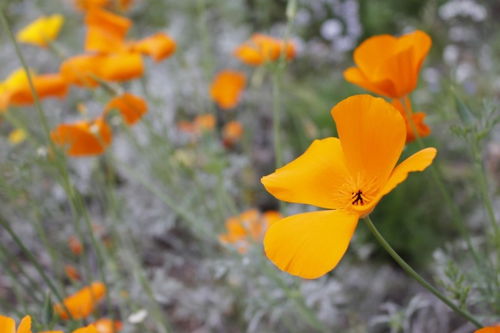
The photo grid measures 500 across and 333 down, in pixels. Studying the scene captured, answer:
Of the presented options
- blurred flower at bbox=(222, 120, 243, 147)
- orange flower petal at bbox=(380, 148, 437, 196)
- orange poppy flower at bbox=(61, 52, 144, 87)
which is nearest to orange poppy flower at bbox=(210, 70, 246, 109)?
blurred flower at bbox=(222, 120, 243, 147)

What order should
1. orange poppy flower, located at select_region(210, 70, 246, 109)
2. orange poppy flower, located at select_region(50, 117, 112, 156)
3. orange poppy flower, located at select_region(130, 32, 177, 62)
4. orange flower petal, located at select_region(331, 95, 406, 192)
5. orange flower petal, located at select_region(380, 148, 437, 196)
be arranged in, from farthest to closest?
orange poppy flower, located at select_region(210, 70, 246, 109)
orange poppy flower, located at select_region(130, 32, 177, 62)
orange poppy flower, located at select_region(50, 117, 112, 156)
orange flower petal, located at select_region(331, 95, 406, 192)
orange flower petal, located at select_region(380, 148, 437, 196)

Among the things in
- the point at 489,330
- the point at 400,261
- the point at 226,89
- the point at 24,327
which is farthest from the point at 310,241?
the point at 226,89

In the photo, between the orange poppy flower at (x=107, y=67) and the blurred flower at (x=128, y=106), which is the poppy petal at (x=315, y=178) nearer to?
the blurred flower at (x=128, y=106)

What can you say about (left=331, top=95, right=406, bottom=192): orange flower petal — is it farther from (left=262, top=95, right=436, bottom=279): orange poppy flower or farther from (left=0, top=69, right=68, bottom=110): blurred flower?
(left=0, top=69, right=68, bottom=110): blurred flower

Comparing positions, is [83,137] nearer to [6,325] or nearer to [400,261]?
[6,325]

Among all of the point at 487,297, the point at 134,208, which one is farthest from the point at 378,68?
the point at 134,208

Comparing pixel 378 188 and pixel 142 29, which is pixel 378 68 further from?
pixel 142 29
